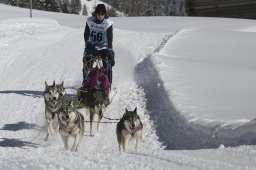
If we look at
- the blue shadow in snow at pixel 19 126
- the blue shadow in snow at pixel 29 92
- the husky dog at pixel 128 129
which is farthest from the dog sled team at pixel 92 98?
the blue shadow in snow at pixel 29 92

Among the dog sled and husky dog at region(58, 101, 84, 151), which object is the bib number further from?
husky dog at region(58, 101, 84, 151)

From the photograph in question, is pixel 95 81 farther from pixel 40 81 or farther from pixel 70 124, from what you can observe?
pixel 40 81

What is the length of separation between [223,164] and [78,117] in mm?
2799

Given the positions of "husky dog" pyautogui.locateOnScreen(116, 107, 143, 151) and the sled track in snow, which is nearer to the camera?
the sled track in snow

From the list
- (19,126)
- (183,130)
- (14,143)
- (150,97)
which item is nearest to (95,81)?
(19,126)

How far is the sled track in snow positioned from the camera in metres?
6.66

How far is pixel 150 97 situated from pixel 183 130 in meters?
3.02

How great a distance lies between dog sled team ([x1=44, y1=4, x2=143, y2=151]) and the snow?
1.02ft

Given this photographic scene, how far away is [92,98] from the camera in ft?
28.7

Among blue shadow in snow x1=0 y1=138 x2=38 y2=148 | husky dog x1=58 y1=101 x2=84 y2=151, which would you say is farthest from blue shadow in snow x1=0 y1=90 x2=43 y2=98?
husky dog x1=58 y1=101 x2=84 y2=151

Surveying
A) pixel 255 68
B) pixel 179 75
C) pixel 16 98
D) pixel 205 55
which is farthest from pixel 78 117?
pixel 205 55

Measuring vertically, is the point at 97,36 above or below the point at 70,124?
above

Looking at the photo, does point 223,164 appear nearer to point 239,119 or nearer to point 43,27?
point 239,119

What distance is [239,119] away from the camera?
296 inches
